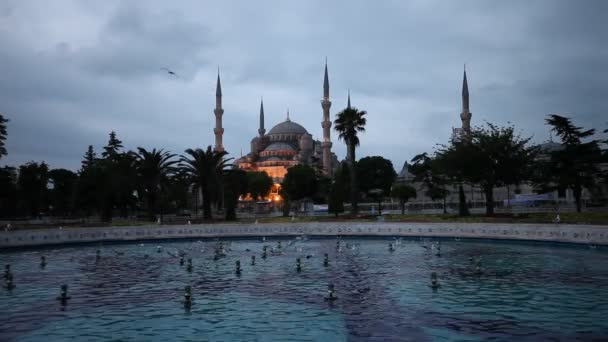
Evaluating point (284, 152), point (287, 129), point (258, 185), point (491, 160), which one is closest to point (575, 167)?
point (491, 160)

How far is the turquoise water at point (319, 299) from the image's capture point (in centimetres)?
1094

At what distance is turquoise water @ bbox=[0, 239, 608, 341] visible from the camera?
10.9m

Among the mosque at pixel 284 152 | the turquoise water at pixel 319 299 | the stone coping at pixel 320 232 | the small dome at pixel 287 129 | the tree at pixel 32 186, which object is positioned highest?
the small dome at pixel 287 129

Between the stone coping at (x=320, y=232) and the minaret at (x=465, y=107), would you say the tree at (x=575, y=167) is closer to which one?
the stone coping at (x=320, y=232)

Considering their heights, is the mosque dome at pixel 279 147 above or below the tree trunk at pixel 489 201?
above

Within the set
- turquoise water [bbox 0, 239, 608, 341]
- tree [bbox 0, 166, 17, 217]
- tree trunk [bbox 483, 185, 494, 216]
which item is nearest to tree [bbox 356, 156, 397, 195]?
tree trunk [bbox 483, 185, 494, 216]

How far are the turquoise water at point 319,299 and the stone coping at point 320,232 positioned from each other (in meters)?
2.73

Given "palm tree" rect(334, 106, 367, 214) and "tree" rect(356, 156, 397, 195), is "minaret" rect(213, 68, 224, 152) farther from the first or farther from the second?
"palm tree" rect(334, 106, 367, 214)

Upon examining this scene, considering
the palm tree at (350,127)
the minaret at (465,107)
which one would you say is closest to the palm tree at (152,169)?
the palm tree at (350,127)

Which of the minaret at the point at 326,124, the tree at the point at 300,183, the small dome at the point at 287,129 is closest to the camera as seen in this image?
the tree at the point at 300,183

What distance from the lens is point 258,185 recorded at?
3723 inches

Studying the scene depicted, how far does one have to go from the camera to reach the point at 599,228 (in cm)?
2542

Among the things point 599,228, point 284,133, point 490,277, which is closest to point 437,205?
point 599,228

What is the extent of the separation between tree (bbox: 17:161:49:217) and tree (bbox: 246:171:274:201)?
33.4 meters
